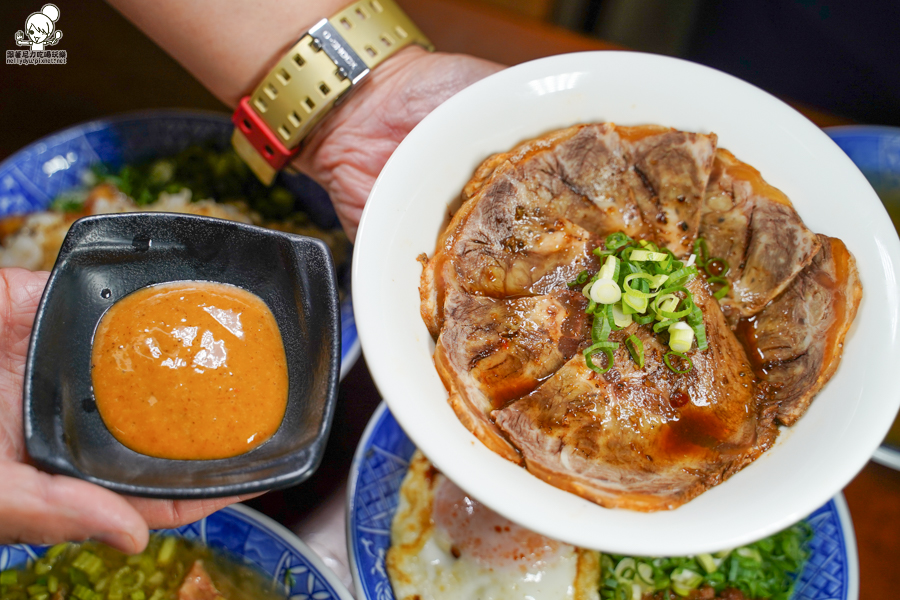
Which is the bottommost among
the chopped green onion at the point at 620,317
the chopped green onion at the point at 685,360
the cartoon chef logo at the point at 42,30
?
the chopped green onion at the point at 685,360

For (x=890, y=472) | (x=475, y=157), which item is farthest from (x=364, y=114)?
(x=890, y=472)

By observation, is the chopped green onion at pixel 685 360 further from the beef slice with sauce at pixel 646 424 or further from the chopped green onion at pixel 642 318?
the chopped green onion at pixel 642 318

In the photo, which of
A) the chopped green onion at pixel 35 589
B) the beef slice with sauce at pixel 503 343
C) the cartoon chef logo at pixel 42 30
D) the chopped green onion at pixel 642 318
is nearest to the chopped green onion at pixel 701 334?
the chopped green onion at pixel 642 318

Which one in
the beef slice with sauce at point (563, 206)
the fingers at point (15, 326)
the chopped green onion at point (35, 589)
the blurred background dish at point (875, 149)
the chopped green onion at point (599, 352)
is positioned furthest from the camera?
the blurred background dish at point (875, 149)

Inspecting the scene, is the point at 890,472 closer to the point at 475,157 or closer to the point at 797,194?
the point at 797,194

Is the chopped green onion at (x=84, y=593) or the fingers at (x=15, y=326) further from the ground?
the fingers at (x=15, y=326)

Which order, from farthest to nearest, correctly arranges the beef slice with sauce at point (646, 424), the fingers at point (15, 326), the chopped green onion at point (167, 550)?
the chopped green onion at point (167, 550) → the fingers at point (15, 326) → the beef slice with sauce at point (646, 424)

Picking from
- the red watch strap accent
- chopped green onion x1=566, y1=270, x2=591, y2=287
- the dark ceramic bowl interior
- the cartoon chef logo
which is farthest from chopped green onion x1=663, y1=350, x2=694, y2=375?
the cartoon chef logo
